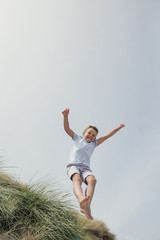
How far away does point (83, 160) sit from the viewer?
4.44m

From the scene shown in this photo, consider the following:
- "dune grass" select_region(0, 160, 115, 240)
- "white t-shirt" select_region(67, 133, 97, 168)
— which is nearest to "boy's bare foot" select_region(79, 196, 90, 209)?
"dune grass" select_region(0, 160, 115, 240)

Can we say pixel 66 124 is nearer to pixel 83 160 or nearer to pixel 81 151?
pixel 81 151

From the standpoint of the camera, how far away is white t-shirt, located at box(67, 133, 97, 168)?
4.41 metres

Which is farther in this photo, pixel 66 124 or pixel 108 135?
pixel 108 135

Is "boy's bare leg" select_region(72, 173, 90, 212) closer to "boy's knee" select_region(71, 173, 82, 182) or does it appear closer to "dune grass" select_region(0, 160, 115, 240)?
"boy's knee" select_region(71, 173, 82, 182)

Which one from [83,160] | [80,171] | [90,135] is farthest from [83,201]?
[90,135]

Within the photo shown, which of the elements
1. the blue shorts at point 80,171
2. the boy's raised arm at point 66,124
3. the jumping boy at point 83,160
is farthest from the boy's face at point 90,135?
the blue shorts at point 80,171

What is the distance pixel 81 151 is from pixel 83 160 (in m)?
0.18

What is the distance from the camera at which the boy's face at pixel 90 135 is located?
187 inches

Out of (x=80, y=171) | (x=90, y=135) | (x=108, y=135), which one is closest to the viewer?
(x=80, y=171)

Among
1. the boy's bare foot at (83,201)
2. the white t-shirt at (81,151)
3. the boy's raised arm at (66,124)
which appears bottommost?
the boy's bare foot at (83,201)

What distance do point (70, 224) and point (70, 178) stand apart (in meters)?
0.76

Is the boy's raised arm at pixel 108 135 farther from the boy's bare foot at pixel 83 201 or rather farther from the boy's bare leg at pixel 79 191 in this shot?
→ the boy's bare foot at pixel 83 201

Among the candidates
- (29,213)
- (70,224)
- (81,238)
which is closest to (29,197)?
(29,213)
